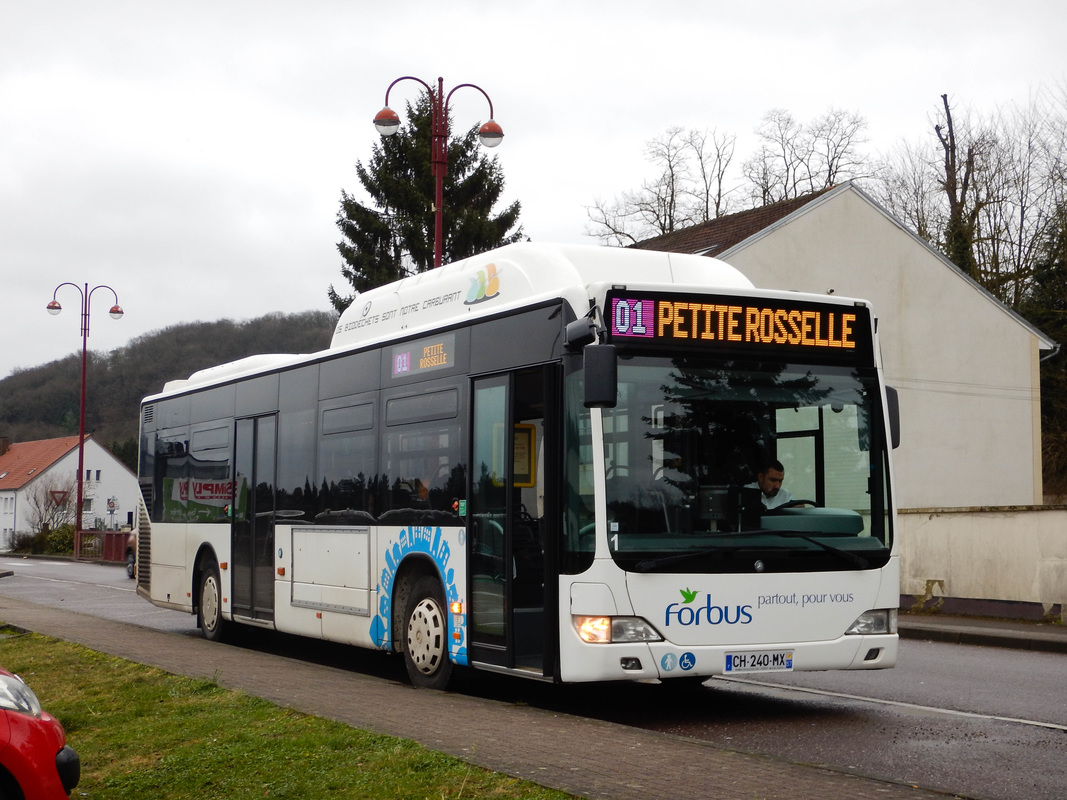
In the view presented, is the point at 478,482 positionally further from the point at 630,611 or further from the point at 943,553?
the point at 943,553

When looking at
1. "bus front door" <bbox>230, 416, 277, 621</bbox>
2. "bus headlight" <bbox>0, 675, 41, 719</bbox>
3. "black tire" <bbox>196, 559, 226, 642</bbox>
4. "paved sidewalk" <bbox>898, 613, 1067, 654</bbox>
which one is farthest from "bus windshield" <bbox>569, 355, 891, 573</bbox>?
"black tire" <bbox>196, 559, 226, 642</bbox>

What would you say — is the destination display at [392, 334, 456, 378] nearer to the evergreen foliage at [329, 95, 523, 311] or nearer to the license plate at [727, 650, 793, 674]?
the license plate at [727, 650, 793, 674]

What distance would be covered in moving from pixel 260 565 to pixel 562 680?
21.0 ft

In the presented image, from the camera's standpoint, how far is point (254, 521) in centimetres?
1471

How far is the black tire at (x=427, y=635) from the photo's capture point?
1062 cm

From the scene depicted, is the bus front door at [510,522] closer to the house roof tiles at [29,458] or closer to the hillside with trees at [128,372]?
the hillside with trees at [128,372]

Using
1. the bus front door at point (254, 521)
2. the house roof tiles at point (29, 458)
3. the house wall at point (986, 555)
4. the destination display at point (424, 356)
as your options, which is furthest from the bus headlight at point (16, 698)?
the house roof tiles at point (29, 458)

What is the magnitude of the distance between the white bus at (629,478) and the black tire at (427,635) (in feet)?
0.08

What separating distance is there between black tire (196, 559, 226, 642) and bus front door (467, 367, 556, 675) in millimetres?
6578

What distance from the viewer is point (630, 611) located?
8.80m

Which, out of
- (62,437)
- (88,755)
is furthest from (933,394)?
(62,437)

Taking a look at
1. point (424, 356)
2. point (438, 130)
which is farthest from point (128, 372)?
Result: point (424, 356)

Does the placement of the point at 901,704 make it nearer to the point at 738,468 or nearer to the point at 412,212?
the point at 738,468

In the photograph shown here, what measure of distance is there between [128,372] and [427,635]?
66447mm
